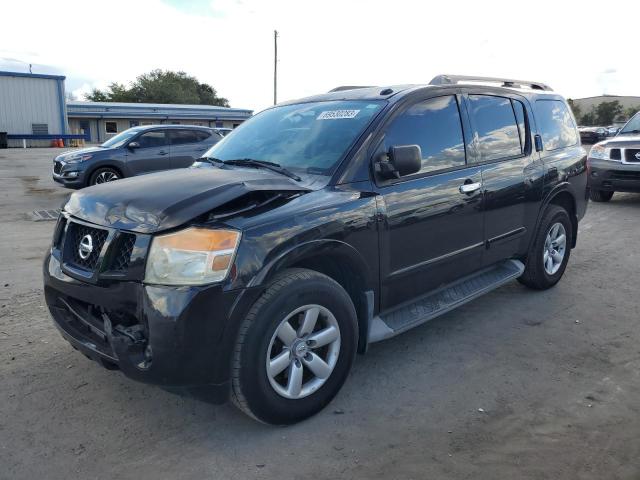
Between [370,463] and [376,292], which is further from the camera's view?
[376,292]

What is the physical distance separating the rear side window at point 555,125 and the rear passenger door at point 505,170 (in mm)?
275

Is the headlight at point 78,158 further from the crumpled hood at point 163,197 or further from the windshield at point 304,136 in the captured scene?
the crumpled hood at point 163,197

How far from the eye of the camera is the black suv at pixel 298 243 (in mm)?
2602

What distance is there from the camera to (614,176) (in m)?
10.0

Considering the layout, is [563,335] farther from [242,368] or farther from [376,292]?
[242,368]

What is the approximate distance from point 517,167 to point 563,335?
1.44 meters

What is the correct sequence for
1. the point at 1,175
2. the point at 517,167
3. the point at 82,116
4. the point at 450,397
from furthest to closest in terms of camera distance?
1. the point at 82,116
2. the point at 1,175
3. the point at 517,167
4. the point at 450,397

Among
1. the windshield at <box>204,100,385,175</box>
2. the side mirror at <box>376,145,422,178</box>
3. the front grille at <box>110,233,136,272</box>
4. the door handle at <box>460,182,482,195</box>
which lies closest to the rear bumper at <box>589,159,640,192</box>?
the door handle at <box>460,182,482,195</box>

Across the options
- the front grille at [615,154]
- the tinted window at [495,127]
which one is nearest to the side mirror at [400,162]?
the tinted window at [495,127]

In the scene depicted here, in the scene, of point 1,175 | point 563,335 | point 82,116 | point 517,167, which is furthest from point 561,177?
point 82,116

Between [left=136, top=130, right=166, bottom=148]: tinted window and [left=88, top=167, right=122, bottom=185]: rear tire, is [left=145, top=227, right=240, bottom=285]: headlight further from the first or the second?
[left=136, top=130, right=166, bottom=148]: tinted window

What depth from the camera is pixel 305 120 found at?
3918 mm

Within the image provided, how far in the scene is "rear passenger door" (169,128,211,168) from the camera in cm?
1235

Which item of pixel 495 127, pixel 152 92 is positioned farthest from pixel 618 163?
pixel 152 92
